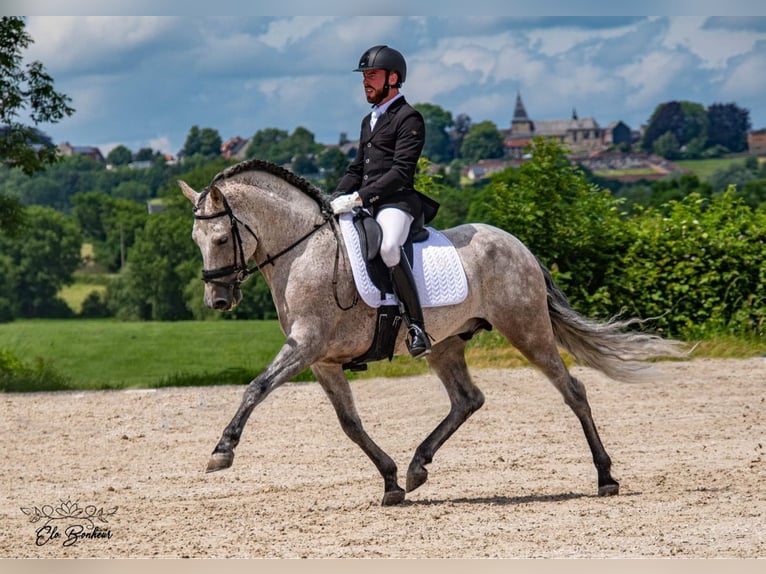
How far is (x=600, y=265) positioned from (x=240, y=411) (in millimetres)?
9932

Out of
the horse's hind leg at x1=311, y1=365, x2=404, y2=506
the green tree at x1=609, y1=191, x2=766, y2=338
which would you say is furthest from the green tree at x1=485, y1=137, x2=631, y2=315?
the horse's hind leg at x1=311, y1=365, x2=404, y2=506

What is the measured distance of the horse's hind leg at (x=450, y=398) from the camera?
8.55 m

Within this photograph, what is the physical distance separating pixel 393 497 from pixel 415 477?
0.32m

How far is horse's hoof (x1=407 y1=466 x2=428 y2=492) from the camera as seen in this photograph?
8.51 m

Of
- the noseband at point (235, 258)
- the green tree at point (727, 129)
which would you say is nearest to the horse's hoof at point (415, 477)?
the noseband at point (235, 258)

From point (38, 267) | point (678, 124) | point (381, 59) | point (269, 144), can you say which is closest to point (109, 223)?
point (38, 267)

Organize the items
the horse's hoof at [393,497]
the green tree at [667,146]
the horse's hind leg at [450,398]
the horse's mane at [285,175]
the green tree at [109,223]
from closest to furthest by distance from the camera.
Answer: the horse's mane at [285,175] → the horse's hoof at [393,497] → the horse's hind leg at [450,398] → the green tree at [109,223] → the green tree at [667,146]

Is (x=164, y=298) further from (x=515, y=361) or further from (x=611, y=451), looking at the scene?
(x=611, y=451)

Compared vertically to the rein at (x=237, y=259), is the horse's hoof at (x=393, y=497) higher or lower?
lower

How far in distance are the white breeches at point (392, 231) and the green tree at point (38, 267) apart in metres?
50.1

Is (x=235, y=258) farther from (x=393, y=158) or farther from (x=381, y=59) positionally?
(x=381, y=59)

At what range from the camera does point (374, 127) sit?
8.17 m

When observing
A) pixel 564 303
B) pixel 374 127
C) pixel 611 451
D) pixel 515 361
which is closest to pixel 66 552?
pixel 374 127

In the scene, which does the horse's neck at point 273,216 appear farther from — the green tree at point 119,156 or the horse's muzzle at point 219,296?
the green tree at point 119,156
